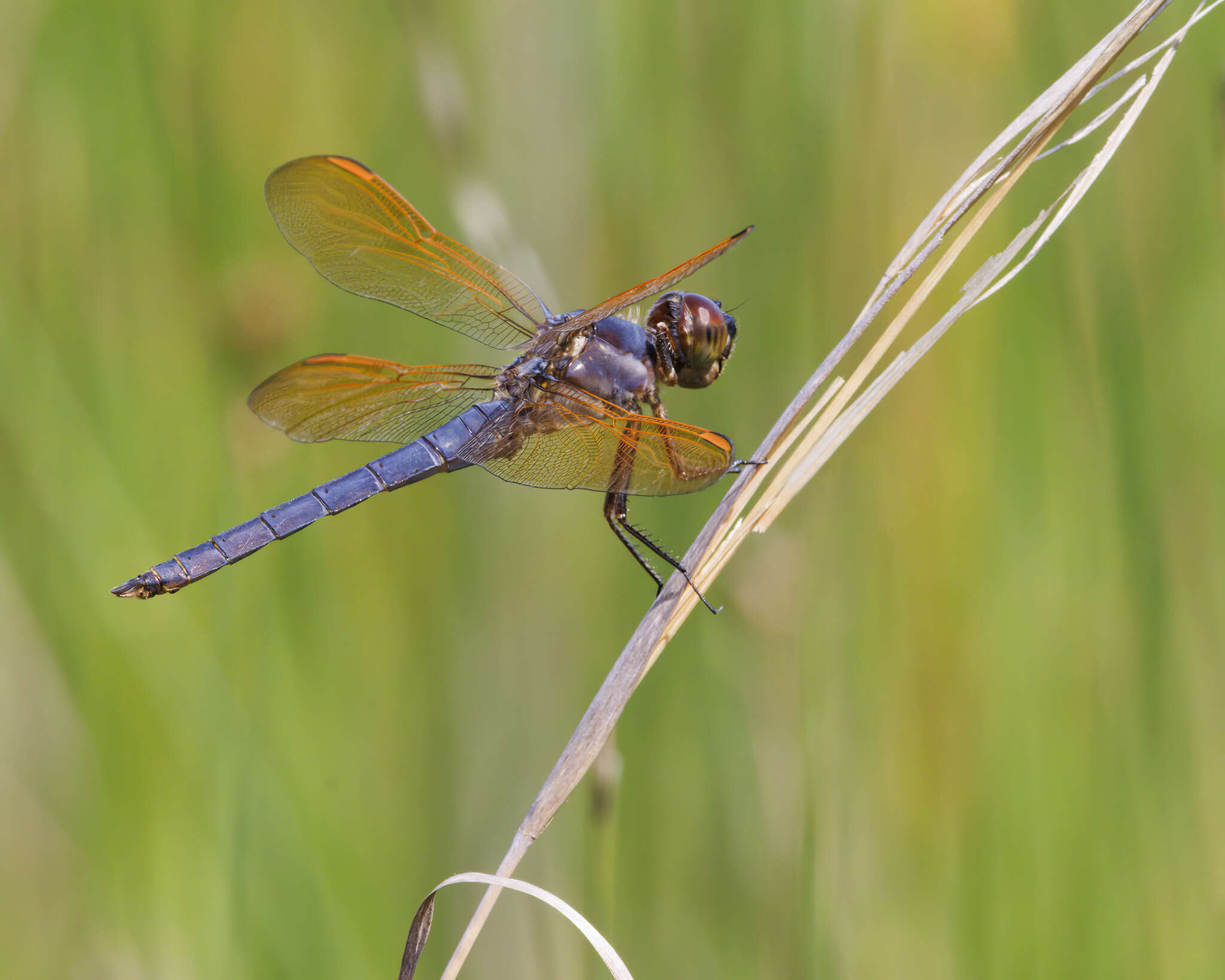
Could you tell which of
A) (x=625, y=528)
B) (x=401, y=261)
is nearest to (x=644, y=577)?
(x=625, y=528)

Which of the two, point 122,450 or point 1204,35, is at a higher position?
point 122,450

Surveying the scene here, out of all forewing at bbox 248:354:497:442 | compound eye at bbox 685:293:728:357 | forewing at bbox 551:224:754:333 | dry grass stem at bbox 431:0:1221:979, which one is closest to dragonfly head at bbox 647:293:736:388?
compound eye at bbox 685:293:728:357

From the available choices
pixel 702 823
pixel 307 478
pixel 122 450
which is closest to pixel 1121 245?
pixel 702 823

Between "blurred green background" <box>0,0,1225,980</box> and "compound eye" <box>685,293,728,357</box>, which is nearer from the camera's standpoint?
"blurred green background" <box>0,0,1225,980</box>

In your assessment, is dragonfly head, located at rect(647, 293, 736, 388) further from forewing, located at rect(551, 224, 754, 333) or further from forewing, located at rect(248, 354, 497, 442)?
forewing, located at rect(248, 354, 497, 442)

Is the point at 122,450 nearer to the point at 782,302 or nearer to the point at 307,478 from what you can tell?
the point at 307,478

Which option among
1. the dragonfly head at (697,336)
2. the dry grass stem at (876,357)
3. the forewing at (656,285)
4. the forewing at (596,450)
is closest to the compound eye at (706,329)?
the dragonfly head at (697,336)
